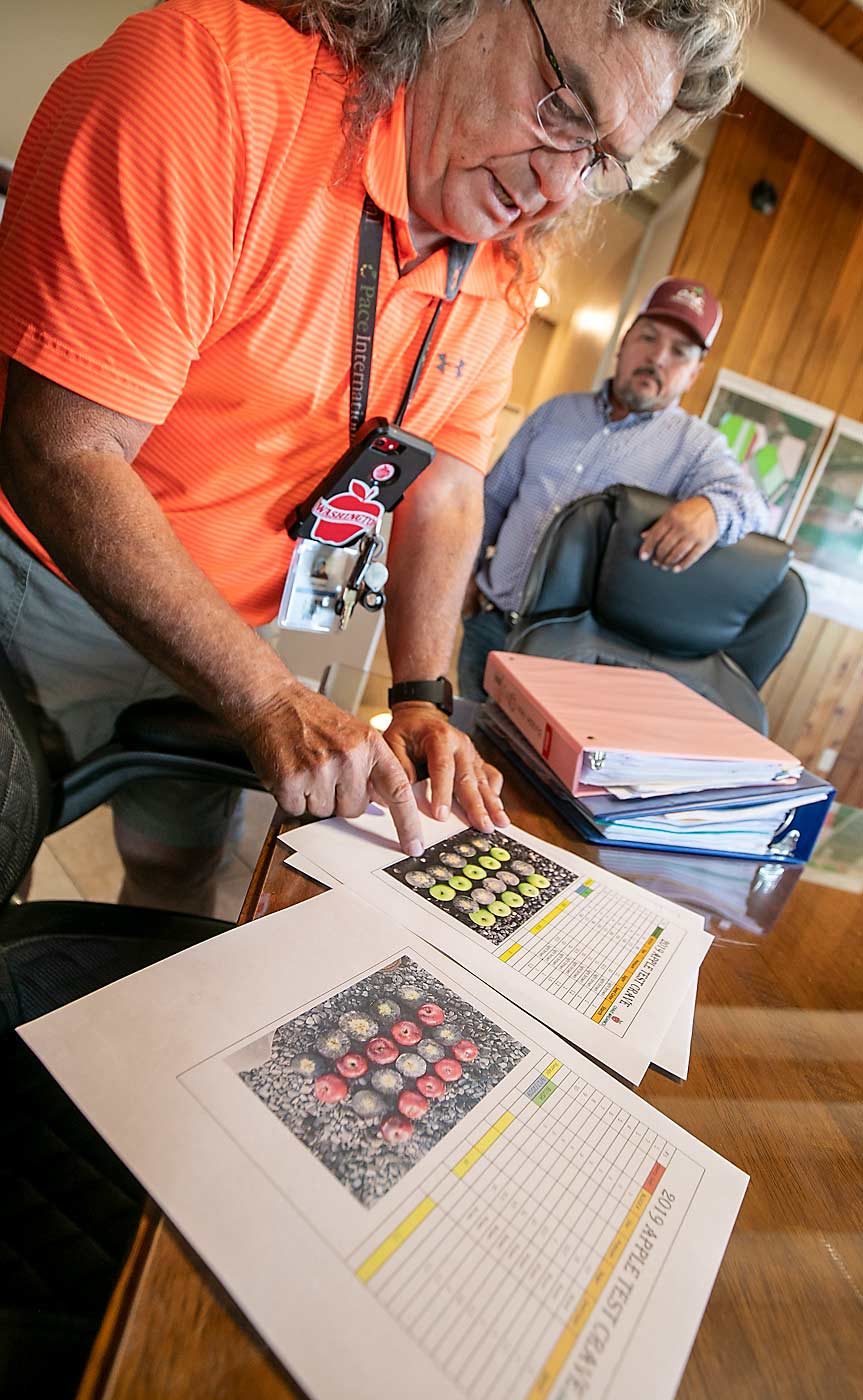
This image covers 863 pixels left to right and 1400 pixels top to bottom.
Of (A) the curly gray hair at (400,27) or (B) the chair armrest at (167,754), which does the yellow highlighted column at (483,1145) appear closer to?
(B) the chair armrest at (167,754)

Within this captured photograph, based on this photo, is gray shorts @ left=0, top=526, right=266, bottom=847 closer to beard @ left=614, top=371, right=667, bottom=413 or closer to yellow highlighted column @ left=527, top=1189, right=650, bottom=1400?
yellow highlighted column @ left=527, top=1189, right=650, bottom=1400

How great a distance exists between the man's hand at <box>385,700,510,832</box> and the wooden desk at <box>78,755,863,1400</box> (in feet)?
0.23

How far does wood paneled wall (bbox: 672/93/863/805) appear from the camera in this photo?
3121 millimetres

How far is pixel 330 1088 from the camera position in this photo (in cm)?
38

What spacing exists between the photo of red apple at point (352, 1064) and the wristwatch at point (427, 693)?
578mm

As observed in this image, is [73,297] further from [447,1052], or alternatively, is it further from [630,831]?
[630,831]

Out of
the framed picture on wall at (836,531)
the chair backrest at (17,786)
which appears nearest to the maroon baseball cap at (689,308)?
the framed picture on wall at (836,531)

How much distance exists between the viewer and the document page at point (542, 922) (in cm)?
52

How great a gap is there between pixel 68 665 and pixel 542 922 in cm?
73

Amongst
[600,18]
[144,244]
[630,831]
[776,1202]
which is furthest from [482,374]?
[776,1202]

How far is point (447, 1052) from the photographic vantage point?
433mm

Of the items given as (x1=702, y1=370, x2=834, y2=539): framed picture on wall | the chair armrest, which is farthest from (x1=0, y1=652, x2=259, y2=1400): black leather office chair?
(x1=702, y1=370, x2=834, y2=539): framed picture on wall

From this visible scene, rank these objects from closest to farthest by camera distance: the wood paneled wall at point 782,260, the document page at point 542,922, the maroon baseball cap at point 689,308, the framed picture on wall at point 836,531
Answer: the document page at point 542,922
the maroon baseball cap at point 689,308
the wood paneled wall at point 782,260
the framed picture on wall at point 836,531

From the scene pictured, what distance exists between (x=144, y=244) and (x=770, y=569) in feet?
4.28
